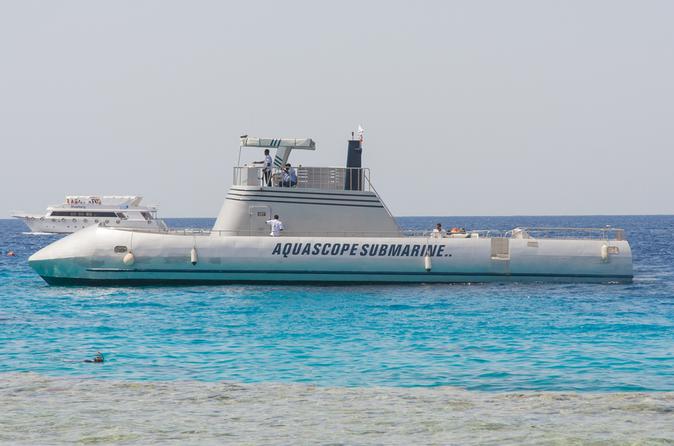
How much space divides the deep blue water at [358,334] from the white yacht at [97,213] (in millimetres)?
80535

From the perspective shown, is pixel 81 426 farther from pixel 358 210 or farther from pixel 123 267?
pixel 358 210

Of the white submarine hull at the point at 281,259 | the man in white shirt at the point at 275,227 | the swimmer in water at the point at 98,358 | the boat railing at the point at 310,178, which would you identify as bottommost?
the swimmer in water at the point at 98,358

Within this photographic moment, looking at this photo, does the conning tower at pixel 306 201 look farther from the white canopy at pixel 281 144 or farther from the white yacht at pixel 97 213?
the white yacht at pixel 97 213

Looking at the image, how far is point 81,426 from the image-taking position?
13.0m

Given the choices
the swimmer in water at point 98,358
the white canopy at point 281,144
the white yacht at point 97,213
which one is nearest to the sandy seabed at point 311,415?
the swimmer in water at point 98,358

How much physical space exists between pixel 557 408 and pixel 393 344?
803 cm

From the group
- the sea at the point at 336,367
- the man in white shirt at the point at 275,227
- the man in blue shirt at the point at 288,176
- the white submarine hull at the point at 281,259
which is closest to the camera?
the sea at the point at 336,367

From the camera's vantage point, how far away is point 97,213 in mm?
117938

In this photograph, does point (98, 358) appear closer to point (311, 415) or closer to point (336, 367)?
point (336, 367)

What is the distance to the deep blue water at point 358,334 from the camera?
18000mm

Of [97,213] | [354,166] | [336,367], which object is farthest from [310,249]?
[97,213]

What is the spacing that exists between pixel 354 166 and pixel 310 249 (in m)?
4.54

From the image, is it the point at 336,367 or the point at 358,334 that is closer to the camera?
the point at 336,367

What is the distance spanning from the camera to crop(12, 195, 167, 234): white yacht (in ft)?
385
